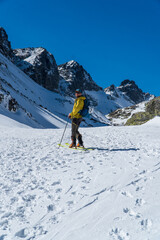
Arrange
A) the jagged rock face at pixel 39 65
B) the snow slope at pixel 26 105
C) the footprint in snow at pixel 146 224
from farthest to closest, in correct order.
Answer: the jagged rock face at pixel 39 65, the snow slope at pixel 26 105, the footprint in snow at pixel 146 224

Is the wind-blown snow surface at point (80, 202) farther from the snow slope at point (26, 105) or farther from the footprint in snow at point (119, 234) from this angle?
the snow slope at point (26, 105)

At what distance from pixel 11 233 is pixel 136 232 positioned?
172 cm

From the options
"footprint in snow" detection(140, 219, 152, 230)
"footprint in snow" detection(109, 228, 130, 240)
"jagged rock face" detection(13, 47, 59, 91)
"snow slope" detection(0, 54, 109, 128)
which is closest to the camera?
"footprint in snow" detection(109, 228, 130, 240)

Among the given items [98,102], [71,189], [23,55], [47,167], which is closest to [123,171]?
[71,189]

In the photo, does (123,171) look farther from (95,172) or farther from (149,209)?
(149,209)

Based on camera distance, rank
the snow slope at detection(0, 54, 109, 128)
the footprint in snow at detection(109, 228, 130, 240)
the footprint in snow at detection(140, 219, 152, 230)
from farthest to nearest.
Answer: the snow slope at detection(0, 54, 109, 128) → the footprint in snow at detection(140, 219, 152, 230) → the footprint in snow at detection(109, 228, 130, 240)

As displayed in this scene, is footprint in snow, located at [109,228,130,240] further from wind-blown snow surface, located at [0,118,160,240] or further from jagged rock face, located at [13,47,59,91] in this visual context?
jagged rock face, located at [13,47,59,91]

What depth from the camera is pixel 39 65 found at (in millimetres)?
121125

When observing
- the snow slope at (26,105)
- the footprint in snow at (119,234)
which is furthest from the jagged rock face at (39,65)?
the footprint in snow at (119,234)

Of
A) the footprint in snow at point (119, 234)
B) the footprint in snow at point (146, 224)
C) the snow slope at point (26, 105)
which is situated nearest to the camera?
the footprint in snow at point (119, 234)

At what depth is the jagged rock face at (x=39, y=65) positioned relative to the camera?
11831 centimetres

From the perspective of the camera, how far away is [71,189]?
133 inches

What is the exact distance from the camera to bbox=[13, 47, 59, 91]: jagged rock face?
118 meters

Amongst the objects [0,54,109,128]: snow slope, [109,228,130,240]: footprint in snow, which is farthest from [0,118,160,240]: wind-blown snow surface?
[0,54,109,128]: snow slope
